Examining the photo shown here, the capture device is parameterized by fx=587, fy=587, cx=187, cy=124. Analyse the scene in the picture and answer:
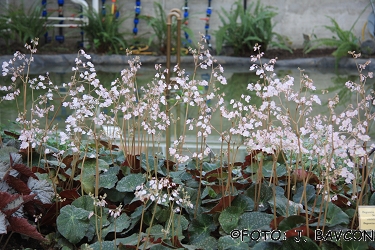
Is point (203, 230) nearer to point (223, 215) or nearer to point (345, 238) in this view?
point (223, 215)

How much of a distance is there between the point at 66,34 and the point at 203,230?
29.4 feet

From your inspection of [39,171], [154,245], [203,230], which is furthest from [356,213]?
[39,171]

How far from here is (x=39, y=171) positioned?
2.39 metres

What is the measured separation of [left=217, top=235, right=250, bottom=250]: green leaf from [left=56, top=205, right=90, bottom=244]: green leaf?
0.49m

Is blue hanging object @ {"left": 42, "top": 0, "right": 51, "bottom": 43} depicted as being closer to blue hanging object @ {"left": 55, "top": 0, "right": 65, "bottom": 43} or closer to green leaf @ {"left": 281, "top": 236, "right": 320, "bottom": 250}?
blue hanging object @ {"left": 55, "top": 0, "right": 65, "bottom": 43}

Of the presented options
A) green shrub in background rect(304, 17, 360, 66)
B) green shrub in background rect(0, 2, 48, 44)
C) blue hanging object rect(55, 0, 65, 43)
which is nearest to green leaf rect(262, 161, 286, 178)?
green shrub in background rect(304, 17, 360, 66)

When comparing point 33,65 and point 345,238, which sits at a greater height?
point 345,238

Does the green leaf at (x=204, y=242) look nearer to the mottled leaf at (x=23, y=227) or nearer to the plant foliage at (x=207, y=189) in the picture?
the plant foliage at (x=207, y=189)

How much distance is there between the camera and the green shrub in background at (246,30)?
33.6 feet

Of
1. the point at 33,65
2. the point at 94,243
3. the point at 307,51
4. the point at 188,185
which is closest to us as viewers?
the point at 94,243

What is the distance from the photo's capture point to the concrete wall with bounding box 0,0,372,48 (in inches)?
433

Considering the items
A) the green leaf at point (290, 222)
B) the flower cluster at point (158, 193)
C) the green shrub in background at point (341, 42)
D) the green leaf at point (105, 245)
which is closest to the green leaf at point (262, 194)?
the green leaf at point (290, 222)

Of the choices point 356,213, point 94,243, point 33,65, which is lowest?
point 33,65

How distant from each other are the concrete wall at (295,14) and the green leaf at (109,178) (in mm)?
8827
